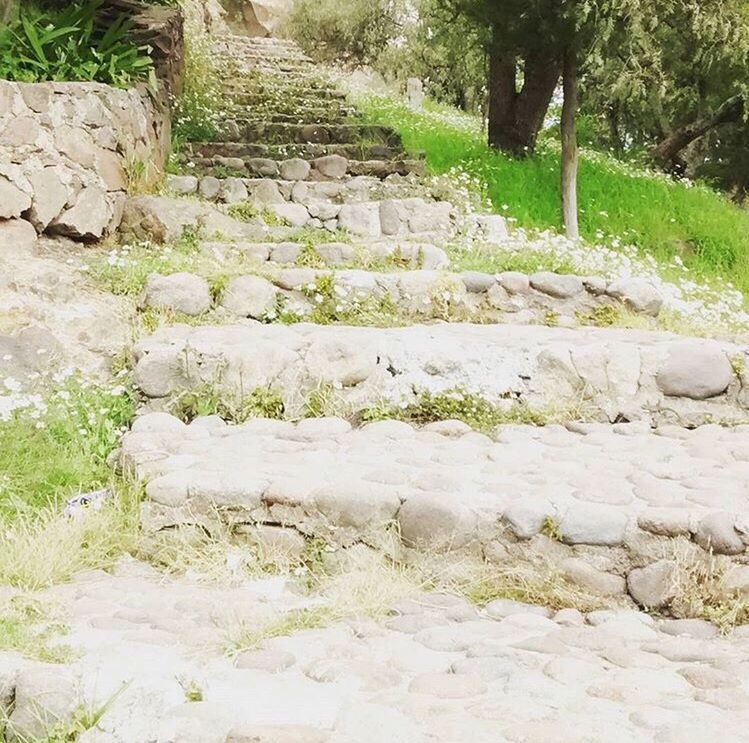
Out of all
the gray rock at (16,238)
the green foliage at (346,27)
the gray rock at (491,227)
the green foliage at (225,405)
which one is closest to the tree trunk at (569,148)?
the gray rock at (491,227)

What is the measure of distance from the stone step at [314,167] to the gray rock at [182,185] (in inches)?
21.0

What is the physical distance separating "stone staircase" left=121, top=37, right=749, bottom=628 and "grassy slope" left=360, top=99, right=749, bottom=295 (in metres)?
1.52

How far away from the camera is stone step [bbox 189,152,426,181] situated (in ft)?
30.9

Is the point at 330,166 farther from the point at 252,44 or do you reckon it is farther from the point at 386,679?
the point at 252,44

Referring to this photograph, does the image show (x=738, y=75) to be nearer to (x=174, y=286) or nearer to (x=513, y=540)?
(x=174, y=286)

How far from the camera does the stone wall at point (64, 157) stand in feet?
23.0

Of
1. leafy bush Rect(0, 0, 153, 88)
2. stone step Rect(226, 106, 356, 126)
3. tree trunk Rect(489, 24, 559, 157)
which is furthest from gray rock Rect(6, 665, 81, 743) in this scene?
tree trunk Rect(489, 24, 559, 157)

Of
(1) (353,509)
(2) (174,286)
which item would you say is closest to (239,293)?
(2) (174,286)

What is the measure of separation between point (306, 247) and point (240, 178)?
6.79 feet

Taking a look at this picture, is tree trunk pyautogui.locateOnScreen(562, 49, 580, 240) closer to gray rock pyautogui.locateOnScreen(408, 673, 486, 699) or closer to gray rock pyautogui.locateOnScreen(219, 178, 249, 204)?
gray rock pyautogui.locateOnScreen(219, 178, 249, 204)

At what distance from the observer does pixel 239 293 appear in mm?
6293

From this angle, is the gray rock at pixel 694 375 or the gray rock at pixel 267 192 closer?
the gray rock at pixel 694 375

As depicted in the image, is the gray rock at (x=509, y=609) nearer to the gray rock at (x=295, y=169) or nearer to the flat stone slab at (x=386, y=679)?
the flat stone slab at (x=386, y=679)

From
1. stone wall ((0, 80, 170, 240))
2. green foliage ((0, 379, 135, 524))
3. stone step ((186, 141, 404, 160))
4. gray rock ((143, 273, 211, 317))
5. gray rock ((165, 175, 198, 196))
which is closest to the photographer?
green foliage ((0, 379, 135, 524))
